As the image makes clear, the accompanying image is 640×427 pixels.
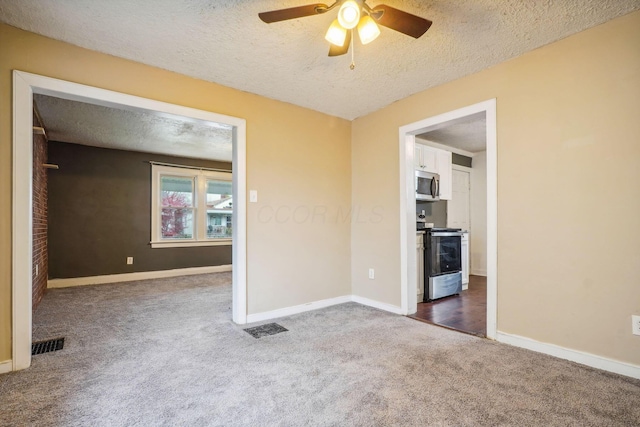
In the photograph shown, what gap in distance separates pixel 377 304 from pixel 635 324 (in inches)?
85.5

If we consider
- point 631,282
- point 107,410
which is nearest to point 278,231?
point 107,410

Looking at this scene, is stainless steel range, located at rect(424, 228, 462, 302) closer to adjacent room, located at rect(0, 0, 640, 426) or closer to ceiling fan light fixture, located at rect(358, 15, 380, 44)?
adjacent room, located at rect(0, 0, 640, 426)

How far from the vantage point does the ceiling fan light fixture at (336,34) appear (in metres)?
1.77

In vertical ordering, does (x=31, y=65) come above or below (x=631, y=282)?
above

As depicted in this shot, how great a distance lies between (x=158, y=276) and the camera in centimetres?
564

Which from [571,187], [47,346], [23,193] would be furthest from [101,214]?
[571,187]

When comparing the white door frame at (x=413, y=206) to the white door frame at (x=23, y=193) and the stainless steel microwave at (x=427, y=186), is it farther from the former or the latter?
the white door frame at (x=23, y=193)

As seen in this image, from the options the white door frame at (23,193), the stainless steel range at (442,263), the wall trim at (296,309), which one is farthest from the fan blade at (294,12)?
the stainless steel range at (442,263)

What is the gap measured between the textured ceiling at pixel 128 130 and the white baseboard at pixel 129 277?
2197 millimetres

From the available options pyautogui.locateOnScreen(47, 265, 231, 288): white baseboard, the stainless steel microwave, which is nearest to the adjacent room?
the stainless steel microwave

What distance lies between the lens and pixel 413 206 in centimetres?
341

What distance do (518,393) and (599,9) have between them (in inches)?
94.7

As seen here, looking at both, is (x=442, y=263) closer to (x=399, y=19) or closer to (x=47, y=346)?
(x=399, y=19)

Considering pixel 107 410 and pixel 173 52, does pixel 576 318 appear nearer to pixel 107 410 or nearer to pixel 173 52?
pixel 107 410
